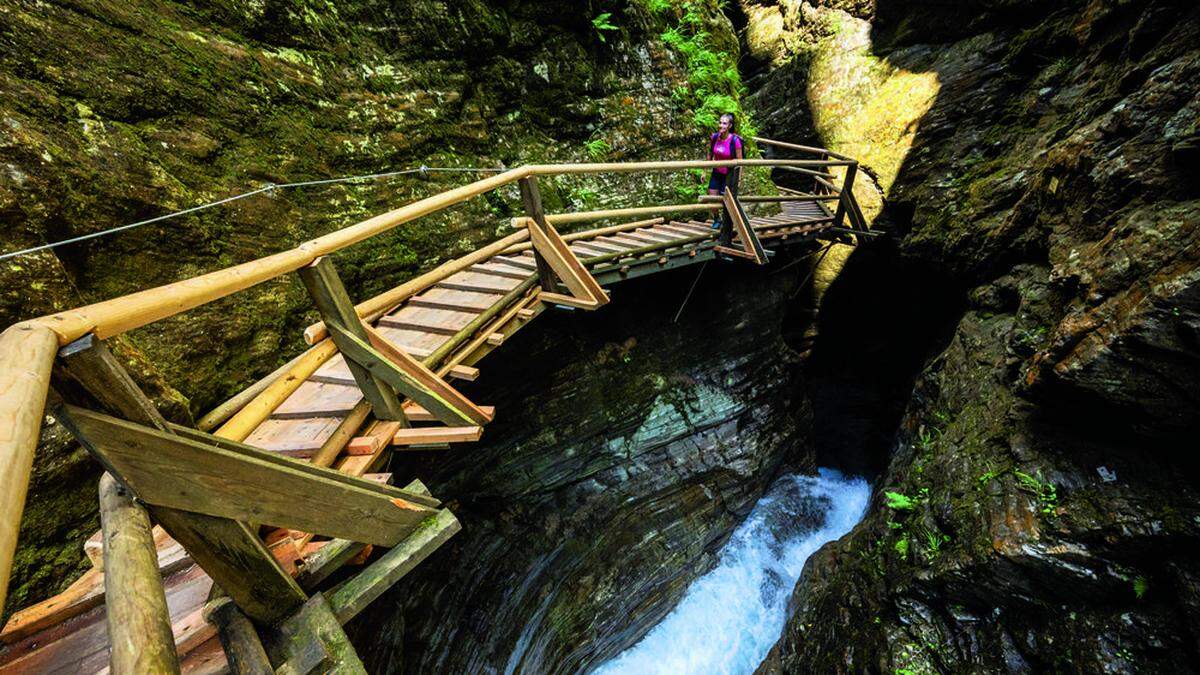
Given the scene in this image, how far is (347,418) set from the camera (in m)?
2.68

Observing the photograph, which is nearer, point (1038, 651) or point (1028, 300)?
point (1038, 651)

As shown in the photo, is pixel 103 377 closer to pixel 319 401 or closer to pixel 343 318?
pixel 343 318

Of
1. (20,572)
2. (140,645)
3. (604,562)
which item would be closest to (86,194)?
(20,572)

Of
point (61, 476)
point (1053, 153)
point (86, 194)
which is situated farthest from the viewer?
point (1053, 153)

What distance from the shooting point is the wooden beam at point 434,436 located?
112 inches

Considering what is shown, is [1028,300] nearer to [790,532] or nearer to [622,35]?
[790,532]

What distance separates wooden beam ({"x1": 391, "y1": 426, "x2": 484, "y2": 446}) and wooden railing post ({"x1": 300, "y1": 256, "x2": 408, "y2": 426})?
0.13 m

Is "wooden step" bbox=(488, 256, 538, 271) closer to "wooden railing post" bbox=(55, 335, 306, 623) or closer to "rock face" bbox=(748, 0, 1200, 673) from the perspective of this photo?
"wooden railing post" bbox=(55, 335, 306, 623)

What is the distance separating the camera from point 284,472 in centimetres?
177

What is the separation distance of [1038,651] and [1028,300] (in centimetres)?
419

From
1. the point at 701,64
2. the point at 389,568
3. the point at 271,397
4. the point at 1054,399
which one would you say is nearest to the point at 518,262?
the point at 271,397

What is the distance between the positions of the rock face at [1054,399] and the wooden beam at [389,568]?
5.67m

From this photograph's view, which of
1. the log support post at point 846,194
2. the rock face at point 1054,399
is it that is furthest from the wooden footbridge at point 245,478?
the log support post at point 846,194

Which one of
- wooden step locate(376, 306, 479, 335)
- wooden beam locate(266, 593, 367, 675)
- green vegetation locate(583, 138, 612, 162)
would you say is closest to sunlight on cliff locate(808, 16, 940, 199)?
green vegetation locate(583, 138, 612, 162)
